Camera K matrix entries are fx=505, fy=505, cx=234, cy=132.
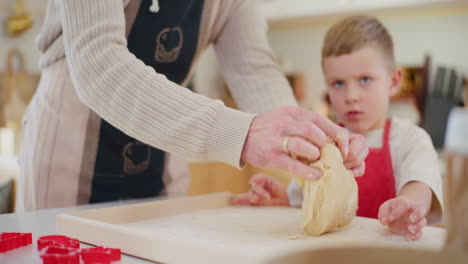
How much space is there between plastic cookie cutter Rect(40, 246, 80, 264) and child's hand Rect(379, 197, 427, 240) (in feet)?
1.53

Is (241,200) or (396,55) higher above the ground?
(396,55)

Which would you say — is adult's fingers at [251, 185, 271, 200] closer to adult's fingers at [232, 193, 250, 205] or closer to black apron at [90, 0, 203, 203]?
adult's fingers at [232, 193, 250, 205]

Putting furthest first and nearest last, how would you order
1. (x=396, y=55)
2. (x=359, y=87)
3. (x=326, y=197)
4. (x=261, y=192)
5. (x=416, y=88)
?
(x=396, y=55)
(x=416, y=88)
(x=359, y=87)
(x=261, y=192)
(x=326, y=197)

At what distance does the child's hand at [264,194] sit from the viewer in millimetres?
1041

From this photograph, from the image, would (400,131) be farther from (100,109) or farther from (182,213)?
(100,109)

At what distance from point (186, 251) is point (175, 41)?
61 cm

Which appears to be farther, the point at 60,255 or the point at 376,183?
the point at 376,183

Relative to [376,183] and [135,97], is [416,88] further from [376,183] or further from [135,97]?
[135,97]

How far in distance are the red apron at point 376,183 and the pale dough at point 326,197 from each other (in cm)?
36

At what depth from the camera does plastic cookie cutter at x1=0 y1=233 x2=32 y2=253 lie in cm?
64

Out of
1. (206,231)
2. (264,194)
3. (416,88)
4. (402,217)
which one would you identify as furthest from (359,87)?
(416,88)

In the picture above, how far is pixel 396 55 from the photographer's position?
304 centimetres

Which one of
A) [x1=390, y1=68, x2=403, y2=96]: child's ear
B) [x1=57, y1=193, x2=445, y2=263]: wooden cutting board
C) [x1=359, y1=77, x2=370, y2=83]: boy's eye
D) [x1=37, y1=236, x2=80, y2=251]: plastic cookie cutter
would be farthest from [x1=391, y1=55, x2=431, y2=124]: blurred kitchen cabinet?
[x1=37, y1=236, x2=80, y2=251]: plastic cookie cutter

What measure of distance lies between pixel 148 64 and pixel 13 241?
531mm
